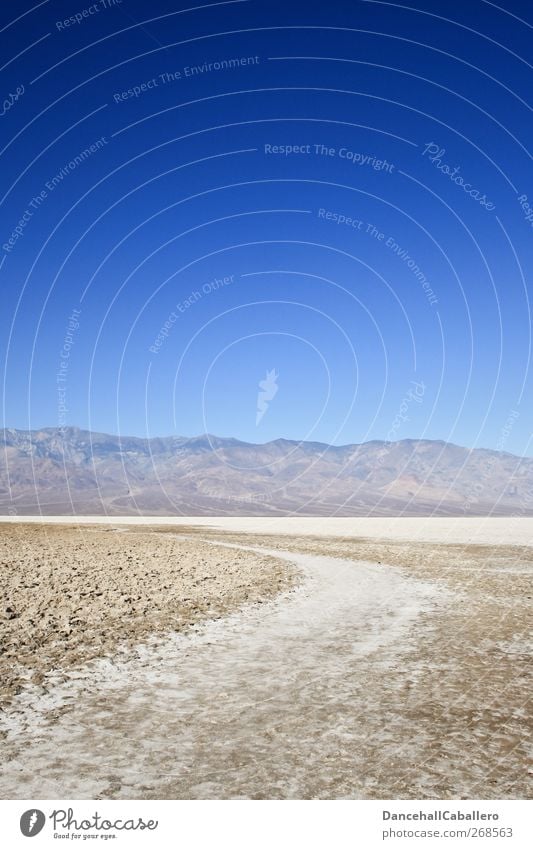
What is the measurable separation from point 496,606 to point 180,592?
427 inches

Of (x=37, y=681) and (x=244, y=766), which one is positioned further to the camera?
(x=37, y=681)

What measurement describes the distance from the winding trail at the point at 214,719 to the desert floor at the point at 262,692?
0.11ft

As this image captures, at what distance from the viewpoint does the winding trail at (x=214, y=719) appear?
6367mm

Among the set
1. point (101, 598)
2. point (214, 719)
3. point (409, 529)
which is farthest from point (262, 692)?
point (409, 529)

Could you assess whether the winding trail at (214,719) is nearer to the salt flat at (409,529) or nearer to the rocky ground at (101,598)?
the rocky ground at (101,598)

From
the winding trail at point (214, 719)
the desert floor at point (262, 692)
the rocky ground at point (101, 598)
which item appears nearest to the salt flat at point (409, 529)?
the rocky ground at point (101, 598)

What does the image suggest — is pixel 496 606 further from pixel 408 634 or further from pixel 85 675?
pixel 85 675

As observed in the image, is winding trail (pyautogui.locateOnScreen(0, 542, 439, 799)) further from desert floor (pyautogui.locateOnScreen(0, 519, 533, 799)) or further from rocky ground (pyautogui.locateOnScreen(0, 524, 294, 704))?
rocky ground (pyautogui.locateOnScreen(0, 524, 294, 704))

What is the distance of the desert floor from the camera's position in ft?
21.4

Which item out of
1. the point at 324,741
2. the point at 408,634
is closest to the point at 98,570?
the point at 408,634

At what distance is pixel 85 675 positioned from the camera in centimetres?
1084

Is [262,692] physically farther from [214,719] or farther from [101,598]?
[101,598]

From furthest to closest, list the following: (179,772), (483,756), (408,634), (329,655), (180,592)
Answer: (180,592) → (408,634) → (329,655) → (483,756) → (179,772)

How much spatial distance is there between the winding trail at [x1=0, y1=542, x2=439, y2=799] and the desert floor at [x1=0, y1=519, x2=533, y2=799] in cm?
3
